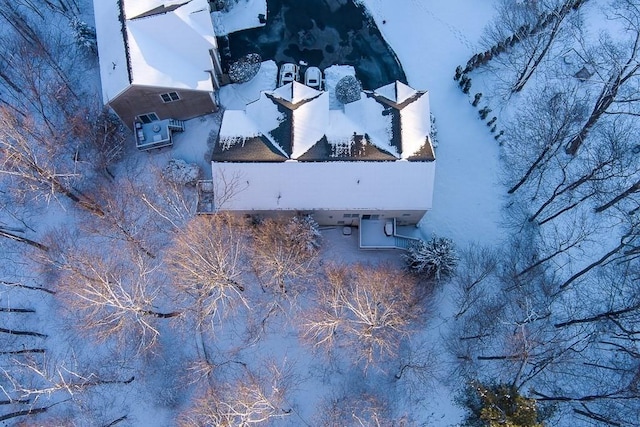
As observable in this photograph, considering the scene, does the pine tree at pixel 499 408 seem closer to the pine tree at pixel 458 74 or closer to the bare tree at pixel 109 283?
the bare tree at pixel 109 283

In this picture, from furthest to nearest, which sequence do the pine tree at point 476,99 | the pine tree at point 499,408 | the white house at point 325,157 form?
the pine tree at point 476,99 < the white house at point 325,157 < the pine tree at point 499,408

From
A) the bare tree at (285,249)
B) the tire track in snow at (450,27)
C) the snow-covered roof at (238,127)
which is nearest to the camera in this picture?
the bare tree at (285,249)

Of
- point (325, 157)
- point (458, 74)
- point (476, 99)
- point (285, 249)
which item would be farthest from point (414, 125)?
point (285, 249)

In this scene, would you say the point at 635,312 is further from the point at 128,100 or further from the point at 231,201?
the point at 128,100

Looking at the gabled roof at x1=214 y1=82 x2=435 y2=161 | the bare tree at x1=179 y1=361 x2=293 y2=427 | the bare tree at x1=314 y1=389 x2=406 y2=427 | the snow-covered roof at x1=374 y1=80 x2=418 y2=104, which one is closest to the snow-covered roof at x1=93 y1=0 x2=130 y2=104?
the gabled roof at x1=214 y1=82 x2=435 y2=161

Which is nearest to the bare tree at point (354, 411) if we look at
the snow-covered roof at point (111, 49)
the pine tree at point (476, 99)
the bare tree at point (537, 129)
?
the bare tree at point (537, 129)

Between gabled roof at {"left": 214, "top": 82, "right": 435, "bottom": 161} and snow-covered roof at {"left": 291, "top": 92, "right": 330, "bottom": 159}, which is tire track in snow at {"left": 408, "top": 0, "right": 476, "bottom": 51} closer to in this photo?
gabled roof at {"left": 214, "top": 82, "right": 435, "bottom": 161}

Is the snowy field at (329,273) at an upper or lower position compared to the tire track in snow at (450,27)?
lower

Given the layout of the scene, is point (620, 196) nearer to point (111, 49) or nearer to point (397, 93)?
point (397, 93)
